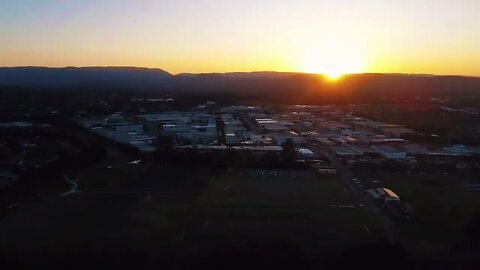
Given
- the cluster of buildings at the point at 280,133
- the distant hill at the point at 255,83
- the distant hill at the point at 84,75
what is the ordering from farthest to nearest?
the distant hill at the point at 84,75 → the distant hill at the point at 255,83 → the cluster of buildings at the point at 280,133

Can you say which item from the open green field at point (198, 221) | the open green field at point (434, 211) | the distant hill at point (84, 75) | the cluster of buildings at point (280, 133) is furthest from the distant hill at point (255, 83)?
the open green field at point (198, 221)

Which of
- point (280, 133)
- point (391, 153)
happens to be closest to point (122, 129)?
point (280, 133)

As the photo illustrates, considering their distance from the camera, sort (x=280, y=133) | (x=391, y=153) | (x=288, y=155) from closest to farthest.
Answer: (x=288, y=155), (x=391, y=153), (x=280, y=133)

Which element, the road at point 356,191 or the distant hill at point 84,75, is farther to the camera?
the distant hill at point 84,75

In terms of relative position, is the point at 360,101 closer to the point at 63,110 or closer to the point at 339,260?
the point at 63,110

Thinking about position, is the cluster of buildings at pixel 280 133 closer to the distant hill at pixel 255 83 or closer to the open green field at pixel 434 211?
the open green field at pixel 434 211

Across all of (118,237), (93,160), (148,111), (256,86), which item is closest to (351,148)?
(93,160)

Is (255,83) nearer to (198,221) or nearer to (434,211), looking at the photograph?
(434,211)
